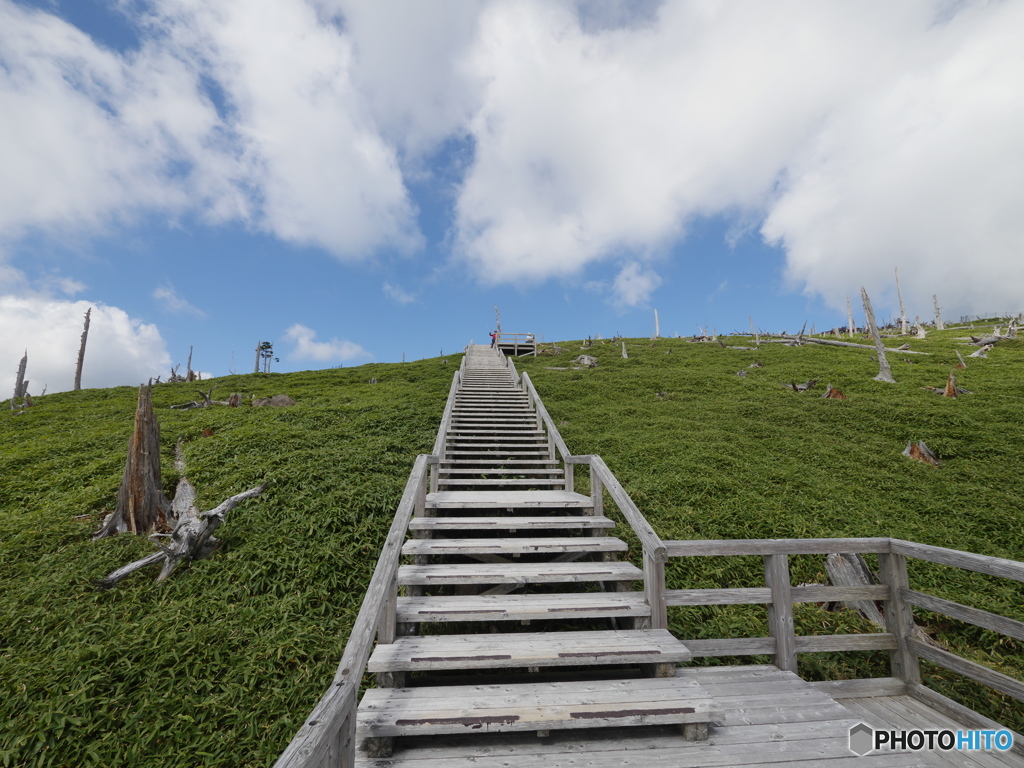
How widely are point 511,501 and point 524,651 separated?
257cm

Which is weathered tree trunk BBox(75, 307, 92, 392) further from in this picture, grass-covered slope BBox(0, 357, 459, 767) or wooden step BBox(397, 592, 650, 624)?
wooden step BBox(397, 592, 650, 624)

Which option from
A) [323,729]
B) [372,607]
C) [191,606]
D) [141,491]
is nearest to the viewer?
[323,729]

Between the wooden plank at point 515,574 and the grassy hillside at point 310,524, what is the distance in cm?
105

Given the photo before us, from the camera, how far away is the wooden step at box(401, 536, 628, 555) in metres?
4.62

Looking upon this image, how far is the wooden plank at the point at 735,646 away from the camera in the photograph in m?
3.75

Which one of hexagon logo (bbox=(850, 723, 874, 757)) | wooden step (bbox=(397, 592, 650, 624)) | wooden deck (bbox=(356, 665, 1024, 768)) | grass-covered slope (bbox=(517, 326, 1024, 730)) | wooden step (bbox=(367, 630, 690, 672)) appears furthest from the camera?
grass-covered slope (bbox=(517, 326, 1024, 730))

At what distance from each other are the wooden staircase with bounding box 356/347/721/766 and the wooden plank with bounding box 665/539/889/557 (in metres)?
0.67

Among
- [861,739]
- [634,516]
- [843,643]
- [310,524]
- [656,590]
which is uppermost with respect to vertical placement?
[634,516]

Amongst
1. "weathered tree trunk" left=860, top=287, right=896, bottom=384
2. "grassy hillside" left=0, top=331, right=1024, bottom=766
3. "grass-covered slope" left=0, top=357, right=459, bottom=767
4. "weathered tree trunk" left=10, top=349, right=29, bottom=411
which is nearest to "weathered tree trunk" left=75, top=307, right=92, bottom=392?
"weathered tree trunk" left=10, top=349, right=29, bottom=411

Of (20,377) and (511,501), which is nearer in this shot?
(511,501)

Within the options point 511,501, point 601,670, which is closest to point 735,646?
point 601,670

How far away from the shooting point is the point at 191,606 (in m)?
4.68

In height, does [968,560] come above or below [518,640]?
above

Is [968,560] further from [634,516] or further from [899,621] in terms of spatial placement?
[634,516]
